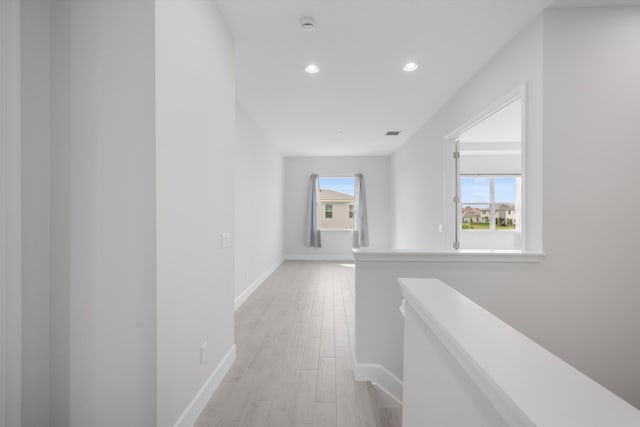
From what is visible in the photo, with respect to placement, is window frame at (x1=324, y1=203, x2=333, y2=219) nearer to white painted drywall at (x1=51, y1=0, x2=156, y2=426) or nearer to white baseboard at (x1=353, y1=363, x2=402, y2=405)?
white baseboard at (x1=353, y1=363, x2=402, y2=405)

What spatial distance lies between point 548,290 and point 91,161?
2.81 metres

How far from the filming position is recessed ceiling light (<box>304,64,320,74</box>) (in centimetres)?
283

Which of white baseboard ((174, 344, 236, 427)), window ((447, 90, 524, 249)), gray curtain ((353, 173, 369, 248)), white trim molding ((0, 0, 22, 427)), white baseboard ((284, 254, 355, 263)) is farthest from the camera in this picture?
white baseboard ((284, 254, 355, 263))

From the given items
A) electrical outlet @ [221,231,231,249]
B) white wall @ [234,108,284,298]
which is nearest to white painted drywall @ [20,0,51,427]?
electrical outlet @ [221,231,231,249]

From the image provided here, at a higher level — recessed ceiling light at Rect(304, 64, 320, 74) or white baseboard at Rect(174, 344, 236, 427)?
recessed ceiling light at Rect(304, 64, 320, 74)

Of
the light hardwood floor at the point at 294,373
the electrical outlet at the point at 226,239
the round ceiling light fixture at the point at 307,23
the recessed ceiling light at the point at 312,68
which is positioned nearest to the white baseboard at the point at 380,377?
the light hardwood floor at the point at 294,373

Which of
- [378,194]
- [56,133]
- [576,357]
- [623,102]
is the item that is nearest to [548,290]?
[576,357]

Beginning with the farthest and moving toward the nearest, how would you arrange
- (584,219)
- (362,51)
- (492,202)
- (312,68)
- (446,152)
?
(492,202) → (446,152) → (312,68) → (362,51) → (584,219)

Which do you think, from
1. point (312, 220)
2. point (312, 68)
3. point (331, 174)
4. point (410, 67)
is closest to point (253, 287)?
point (312, 220)

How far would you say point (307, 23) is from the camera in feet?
7.09

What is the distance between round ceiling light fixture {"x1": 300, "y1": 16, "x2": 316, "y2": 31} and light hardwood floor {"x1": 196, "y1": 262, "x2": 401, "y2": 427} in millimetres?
2568

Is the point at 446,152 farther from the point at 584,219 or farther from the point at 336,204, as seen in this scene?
the point at 336,204

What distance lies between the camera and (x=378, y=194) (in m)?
7.41

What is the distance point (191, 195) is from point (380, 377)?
5.77ft
